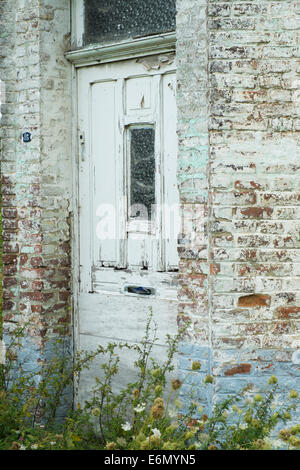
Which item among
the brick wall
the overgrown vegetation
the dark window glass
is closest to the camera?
the overgrown vegetation

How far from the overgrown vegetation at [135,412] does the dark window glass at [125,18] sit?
197 cm

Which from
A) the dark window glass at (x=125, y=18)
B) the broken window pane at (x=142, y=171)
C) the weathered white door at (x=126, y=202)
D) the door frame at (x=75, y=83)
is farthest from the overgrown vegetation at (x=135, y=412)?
the dark window glass at (x=125, y=18)

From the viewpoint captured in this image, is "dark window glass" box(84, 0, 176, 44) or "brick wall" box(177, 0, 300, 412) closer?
"brick wall" box(177, 0, 300, 412)

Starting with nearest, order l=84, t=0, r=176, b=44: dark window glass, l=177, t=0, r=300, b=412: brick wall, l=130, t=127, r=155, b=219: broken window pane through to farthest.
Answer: l=177, t=0, r=300, b=412: brick wall < l=84, t=0, r=176, b=44: dark window glass < l=130, t=127, r=155, b=219: broken window pane

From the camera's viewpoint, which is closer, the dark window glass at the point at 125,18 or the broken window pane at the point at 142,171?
the dark window glass at the point at 125,18

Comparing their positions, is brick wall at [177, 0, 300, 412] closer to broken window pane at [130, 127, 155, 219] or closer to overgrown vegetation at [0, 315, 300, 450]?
overgrown vegetation at [0, 315, 300, 450]

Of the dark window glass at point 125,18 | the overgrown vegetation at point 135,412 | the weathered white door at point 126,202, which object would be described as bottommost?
the overgrown vegetation at point 135,412

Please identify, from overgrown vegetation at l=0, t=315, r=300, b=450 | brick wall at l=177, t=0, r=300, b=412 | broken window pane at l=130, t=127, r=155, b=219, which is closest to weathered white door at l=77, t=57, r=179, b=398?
broken window pane at l=130, t=127, r=155, b=219

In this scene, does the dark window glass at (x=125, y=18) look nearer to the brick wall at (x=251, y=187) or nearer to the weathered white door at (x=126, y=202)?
the weathered white door at (x=126, y=202)

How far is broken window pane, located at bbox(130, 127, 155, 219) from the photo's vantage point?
175 inches

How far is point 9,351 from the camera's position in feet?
15.6

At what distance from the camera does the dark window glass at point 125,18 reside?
429 centimetres

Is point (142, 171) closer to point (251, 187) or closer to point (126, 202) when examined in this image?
point (126, 202)

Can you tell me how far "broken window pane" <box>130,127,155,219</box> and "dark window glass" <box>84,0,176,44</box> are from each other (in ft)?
2.20
